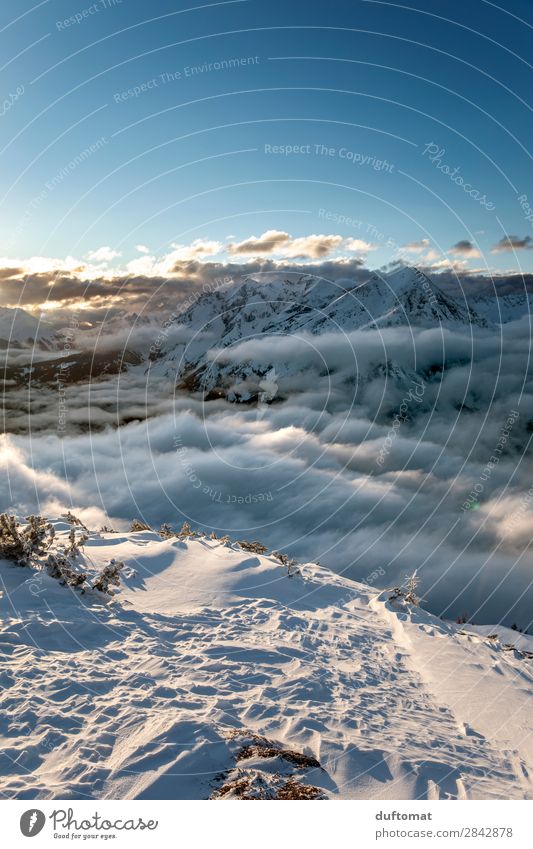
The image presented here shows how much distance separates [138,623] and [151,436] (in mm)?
172976

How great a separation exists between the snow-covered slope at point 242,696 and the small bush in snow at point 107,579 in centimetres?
28

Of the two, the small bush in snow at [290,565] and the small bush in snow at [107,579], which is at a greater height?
the small bush in snow at [107,579]

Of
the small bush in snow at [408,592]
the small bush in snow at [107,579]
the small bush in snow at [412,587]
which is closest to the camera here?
the small bush in snow at [107,579]

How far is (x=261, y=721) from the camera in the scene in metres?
8.70

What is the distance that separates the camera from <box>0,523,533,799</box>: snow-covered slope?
7.06 metres

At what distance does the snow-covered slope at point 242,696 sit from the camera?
23.2 ft

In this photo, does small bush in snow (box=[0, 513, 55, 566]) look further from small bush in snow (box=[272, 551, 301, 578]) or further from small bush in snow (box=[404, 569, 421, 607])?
small bush in snow (box=[404, 569, 421, 607])

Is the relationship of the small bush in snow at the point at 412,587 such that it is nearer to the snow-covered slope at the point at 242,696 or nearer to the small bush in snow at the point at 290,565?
the snow-covered slope at the point at 242,696

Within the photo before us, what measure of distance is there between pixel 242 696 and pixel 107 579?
572cm

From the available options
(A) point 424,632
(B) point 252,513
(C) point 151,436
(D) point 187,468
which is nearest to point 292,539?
(B) point 252,513

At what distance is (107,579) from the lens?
535 inches

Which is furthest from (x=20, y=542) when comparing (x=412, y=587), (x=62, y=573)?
(x=412, y=587)

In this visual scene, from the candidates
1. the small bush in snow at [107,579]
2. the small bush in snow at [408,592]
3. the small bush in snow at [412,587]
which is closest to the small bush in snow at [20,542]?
the small bush in snow at [107,579]

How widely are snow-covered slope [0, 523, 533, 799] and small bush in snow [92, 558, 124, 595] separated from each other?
0.28 m
